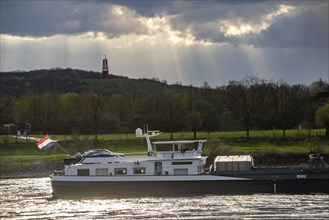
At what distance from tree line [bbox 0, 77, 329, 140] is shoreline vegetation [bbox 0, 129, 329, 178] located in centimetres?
766

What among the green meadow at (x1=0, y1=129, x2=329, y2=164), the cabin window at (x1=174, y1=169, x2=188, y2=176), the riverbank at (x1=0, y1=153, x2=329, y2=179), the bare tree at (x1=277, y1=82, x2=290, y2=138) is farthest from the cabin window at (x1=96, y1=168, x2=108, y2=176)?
the bare tree at (x1=277, y1=82, x2=290, y2=138)

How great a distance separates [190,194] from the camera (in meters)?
53.7

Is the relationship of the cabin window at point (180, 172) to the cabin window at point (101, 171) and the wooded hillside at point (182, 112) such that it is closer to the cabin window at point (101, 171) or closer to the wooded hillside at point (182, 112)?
the cabin window at point (101, 171)

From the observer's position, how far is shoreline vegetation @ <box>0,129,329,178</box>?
77625 mm

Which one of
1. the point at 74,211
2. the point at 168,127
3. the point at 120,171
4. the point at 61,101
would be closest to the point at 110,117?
the point at 168,127

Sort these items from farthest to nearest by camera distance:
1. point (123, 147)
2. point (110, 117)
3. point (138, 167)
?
point (110, 117) → point (123, 147) → point (138, 167)

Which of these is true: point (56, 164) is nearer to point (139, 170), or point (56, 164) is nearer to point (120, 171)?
point (120, 171)

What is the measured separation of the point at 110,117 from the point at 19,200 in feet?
224

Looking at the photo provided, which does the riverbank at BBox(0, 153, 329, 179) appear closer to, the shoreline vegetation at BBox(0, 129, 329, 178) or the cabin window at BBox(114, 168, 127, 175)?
the shoreline vegetation at BBox(0, 129, 329, 178)

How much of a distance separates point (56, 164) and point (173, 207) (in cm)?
3406

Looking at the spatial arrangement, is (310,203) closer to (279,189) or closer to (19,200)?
(279,189)

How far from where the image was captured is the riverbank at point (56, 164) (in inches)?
2997

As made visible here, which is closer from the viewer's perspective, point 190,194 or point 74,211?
point 74,211

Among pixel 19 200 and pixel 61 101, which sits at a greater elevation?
pixel 61 101
